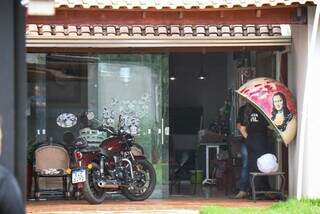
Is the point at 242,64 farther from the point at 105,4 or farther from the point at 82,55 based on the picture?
the point at 105,4

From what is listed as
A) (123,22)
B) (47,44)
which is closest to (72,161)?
(47,44)

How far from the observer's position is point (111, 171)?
40.8ft

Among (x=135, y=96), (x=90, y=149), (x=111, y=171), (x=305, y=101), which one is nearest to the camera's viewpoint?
(x=305, y=101)

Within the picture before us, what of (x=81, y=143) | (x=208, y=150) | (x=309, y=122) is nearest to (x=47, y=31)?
(x=81, y=143)

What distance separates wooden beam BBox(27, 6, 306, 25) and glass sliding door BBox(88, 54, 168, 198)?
3.14 metres

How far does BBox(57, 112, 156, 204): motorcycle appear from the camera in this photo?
39.8ft

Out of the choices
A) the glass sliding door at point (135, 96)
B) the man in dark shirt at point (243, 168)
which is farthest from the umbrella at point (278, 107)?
the glass sliding door at point (135, 96)

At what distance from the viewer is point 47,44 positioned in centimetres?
1253

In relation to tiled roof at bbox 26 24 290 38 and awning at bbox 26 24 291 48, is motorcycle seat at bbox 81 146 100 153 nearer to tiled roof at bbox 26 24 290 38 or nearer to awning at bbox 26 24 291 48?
awning at bbox 26 24 291 48

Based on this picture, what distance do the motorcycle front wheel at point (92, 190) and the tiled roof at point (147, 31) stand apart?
92.3 inches

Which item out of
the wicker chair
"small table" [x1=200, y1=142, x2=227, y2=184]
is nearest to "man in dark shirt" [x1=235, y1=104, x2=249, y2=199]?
"small table" [x1=200, y1=142, x2=227, y2=184]

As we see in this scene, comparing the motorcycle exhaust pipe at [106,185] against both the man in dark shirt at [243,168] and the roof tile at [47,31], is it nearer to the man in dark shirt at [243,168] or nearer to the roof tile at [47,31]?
the man in dark shirt at [243,168]

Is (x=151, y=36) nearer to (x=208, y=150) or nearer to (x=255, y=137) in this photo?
(x=255, y=137)

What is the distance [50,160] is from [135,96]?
7.91 feet
